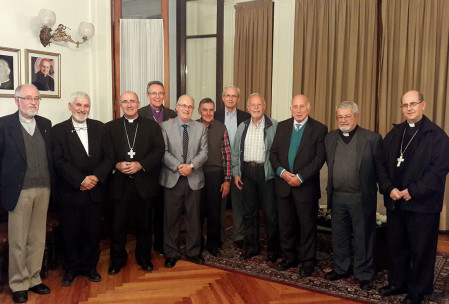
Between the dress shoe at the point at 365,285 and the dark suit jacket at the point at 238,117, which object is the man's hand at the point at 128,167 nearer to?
the dark suit jacket at the point at 238,117

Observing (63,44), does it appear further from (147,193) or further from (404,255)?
(404,255)

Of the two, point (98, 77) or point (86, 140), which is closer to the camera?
point (86, 140)

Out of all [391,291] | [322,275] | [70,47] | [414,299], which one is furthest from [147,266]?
[70,47]

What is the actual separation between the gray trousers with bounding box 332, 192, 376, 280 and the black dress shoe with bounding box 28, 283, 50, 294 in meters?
2.39

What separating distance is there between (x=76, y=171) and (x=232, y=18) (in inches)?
169

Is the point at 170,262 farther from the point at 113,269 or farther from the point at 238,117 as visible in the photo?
the point at 238,117

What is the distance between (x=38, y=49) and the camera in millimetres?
4453

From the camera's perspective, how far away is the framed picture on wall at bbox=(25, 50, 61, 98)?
14.3ft

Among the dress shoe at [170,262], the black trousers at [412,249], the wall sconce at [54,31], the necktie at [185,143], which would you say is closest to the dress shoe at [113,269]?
the dress shoe at [170,262]

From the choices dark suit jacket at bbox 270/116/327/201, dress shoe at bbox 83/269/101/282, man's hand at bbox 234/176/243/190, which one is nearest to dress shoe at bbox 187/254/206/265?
man's hand at bbox 234/176/243/190

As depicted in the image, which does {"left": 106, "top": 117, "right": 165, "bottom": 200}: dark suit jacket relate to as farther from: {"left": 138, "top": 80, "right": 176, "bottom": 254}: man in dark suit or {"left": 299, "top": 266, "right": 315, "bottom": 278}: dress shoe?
{"left": 299, "top": 266, "right": 315, "bottom": 278}: dress shoe

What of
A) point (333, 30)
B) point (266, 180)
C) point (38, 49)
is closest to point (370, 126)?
point (333, 30)

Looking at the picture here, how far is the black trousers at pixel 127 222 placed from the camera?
3.65 m

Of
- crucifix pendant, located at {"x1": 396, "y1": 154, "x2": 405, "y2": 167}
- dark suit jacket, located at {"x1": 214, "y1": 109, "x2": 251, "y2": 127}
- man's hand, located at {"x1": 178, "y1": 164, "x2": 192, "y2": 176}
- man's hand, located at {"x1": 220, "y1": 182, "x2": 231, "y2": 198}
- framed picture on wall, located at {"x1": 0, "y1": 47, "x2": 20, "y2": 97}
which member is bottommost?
man's hand, located at {"x1": 220, "y1": 182, "x2": 231, "y2": 198}
